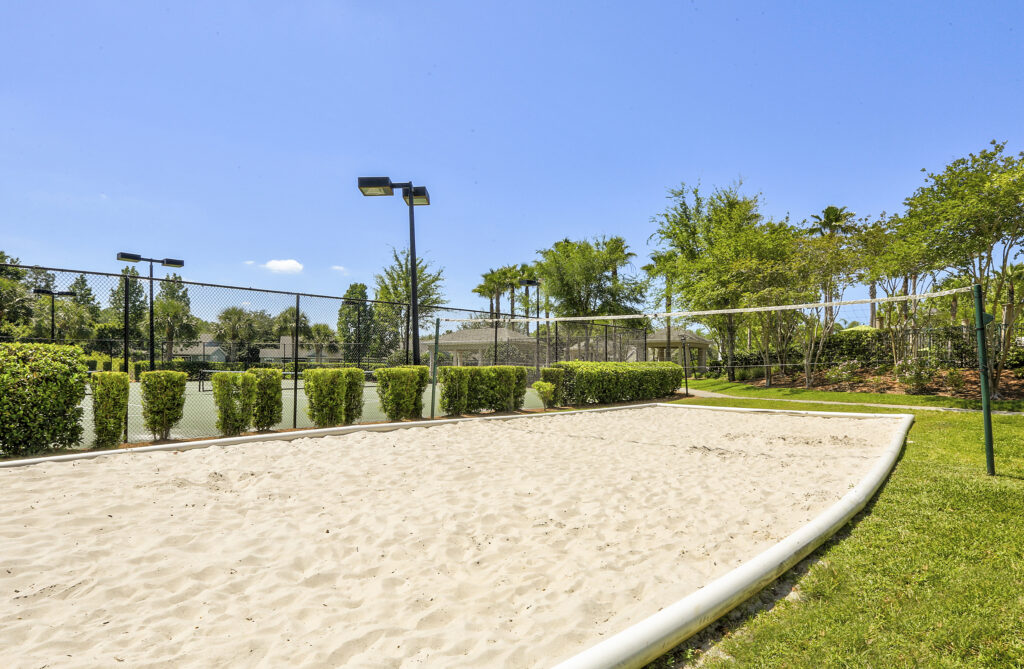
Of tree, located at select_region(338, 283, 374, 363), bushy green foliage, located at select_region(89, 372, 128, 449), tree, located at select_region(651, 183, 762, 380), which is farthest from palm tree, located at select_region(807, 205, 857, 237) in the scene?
bushy green foliage, located at select_region(89, 372, 128, 449)

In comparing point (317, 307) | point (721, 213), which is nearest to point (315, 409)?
point (317, 307)

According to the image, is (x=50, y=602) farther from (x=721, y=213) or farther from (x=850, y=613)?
(x=721, y=213)

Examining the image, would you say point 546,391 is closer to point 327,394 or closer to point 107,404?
point 327,394

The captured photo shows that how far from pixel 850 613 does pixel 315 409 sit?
7691 millimetres

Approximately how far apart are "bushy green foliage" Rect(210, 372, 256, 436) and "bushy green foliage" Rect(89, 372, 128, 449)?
114cm

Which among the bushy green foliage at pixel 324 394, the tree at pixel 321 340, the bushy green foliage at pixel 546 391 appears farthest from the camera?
the bushy green foliage at pixel 546 391

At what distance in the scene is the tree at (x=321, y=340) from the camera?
9508mm

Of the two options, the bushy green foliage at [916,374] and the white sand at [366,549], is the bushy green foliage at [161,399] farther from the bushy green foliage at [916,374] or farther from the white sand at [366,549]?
the bushy green foliage at [916,374]

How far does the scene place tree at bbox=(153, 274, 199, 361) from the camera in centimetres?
843

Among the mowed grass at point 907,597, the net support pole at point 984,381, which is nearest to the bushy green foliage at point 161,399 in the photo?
the mowed grass at point 907,597

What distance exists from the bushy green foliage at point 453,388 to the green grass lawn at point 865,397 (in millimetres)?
11676

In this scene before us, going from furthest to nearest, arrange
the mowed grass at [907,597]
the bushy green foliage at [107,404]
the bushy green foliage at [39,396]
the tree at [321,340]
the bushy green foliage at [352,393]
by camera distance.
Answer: the tree at [321,340]
the bushy green foliage at [352,393]
the bushy green foliage at [107,404]
the bushy green foliage at [39,396]
the mowed grass at [907,597]

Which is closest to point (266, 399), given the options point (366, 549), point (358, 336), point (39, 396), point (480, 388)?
point (39, 396)

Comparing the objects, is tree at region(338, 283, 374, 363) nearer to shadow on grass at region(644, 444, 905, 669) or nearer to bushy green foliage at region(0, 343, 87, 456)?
bushy green foliage at region(0, 343, 87, 456)
